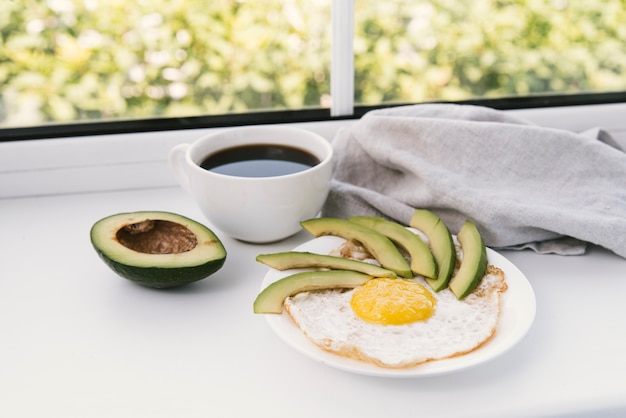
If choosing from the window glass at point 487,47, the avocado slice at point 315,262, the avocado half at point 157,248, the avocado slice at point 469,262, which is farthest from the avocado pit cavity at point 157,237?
the window glass at point 487,47

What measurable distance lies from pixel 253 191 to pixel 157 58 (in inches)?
21.5

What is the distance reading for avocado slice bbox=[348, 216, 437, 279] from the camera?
2.95 ft

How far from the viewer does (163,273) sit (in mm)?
858

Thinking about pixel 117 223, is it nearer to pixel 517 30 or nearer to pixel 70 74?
pixel 70 74

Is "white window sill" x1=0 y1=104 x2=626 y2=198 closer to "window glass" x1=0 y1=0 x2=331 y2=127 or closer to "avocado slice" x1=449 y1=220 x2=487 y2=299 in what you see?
"window glass" x1=0 y1=0 x2=331 y2=127

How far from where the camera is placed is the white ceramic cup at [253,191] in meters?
0.94

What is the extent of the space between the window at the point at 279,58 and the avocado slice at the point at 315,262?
0.40 m

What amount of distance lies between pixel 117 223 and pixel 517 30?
1.02m

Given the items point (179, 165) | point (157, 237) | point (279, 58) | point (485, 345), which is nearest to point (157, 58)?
point (279, 58)

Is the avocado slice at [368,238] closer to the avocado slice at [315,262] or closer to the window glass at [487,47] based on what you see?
the avocado slice at [315,262]

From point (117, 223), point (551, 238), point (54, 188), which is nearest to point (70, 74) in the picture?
point (54, 188)

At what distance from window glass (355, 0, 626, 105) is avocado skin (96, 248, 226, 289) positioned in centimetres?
66

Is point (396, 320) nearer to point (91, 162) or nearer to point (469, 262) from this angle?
point (469, 262)

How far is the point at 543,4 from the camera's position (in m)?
1.56
